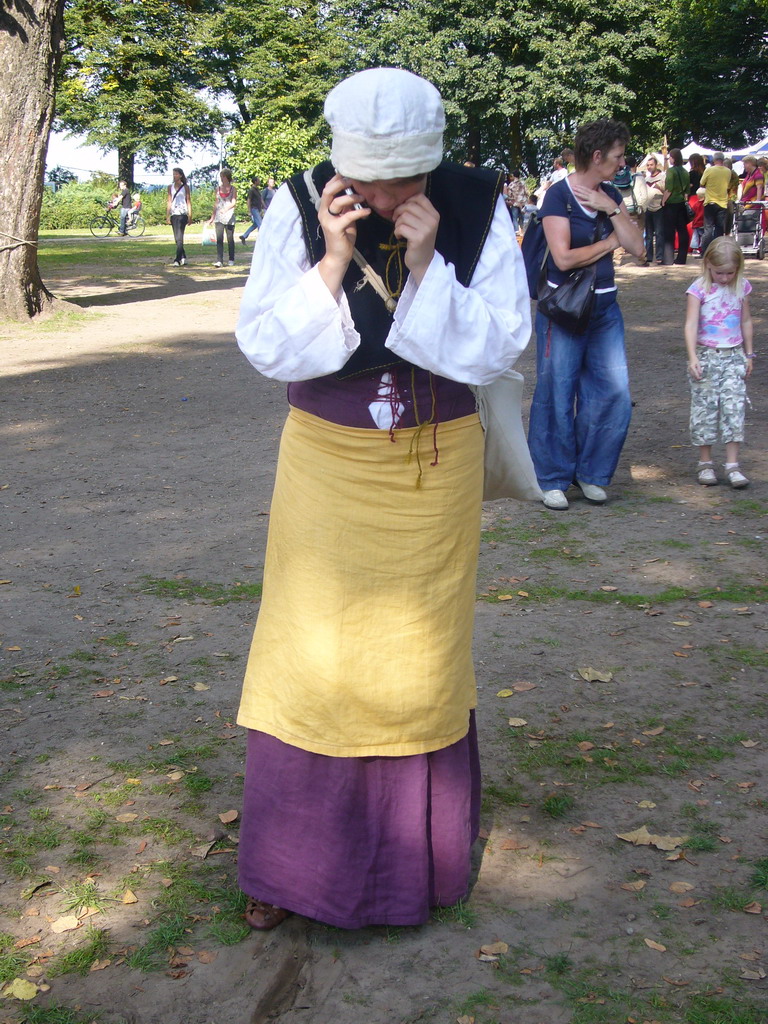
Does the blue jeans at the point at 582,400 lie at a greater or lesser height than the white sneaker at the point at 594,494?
greater

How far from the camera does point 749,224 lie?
18828 mm

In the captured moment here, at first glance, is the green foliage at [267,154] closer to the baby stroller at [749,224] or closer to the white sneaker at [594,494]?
the baby stroller at [749,224]

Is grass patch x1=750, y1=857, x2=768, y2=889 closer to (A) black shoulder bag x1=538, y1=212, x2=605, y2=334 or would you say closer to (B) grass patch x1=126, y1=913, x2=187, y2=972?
(B) grass patch x1=126, y1=913, x2=187, y2=972

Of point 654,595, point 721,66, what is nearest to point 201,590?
point 654,595

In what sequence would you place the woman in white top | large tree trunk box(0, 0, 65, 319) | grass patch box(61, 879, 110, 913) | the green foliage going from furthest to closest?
the green foliage
the woman in white top
large tree trunk box(0, 0, 65, 319)
grass patch box(61, 879, 110, 913)

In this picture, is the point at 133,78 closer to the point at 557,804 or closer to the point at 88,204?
the point at 88,204

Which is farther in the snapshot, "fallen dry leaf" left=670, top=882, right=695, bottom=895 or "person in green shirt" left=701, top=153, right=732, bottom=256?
"person in green shirt" left=701, top=153, right=732, bottom=256

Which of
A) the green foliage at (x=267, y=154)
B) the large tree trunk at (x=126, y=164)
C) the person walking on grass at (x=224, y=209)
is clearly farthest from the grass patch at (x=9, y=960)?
the large tree trunk at (x=126, y=164)

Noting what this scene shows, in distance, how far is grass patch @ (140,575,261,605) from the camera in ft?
17.8

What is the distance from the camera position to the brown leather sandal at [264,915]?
9.81 ft

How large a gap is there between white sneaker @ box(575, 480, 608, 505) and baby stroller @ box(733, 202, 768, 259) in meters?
13.2

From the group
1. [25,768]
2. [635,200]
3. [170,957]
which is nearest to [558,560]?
[25,768]

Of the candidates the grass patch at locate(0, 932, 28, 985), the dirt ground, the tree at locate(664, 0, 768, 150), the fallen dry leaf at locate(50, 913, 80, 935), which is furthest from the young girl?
the tree at locate(664, 0, 768, 150)

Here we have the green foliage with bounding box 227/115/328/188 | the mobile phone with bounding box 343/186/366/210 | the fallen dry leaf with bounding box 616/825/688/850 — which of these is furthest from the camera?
the green foliage with bounding box 227/115/328/188
